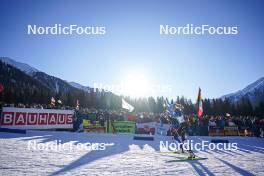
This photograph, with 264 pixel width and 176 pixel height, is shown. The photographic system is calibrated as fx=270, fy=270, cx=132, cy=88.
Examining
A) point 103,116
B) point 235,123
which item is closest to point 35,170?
point 103,116

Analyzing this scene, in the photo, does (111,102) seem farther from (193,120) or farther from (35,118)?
(35,118)

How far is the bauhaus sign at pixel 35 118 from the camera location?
2248cm

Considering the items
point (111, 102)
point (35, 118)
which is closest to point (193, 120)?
point (35, 118)

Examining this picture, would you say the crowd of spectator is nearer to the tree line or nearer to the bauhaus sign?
the bauhaus sign

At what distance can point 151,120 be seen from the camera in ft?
103

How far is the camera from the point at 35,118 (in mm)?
24375

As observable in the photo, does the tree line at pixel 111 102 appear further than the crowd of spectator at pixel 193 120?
Yes

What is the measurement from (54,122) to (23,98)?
3396 inches

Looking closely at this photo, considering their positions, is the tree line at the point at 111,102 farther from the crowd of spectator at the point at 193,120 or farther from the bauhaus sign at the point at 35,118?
the bauhaus sign at the point at 35,118

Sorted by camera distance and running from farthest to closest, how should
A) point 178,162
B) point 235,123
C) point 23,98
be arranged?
point 23,98 → point 235,123 → point 178,162

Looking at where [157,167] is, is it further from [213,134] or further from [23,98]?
[23,98]

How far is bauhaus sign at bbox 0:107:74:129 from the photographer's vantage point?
73.8 ft

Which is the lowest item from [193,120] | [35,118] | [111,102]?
[193,120]

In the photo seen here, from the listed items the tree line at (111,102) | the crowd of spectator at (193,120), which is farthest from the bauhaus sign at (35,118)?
the tree line at (111,102)
